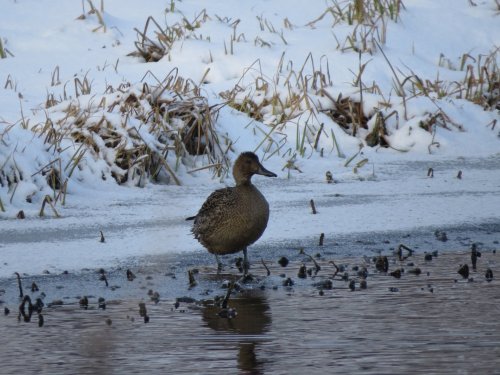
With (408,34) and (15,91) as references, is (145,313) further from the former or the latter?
(408,34)

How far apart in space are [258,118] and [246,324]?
19.3 ft

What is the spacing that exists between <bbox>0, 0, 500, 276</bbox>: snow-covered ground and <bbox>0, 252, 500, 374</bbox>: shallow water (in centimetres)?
111

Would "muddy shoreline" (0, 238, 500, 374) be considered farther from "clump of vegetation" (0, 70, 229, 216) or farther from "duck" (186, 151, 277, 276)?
"clump of vegetation" (0, 70, 229, 216)

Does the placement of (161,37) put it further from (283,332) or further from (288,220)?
(283,332)

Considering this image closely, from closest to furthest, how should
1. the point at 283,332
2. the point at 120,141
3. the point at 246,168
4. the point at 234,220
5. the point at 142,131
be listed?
the point at 283,332, the point at 234,220, the point at 246,168, the point at 120,141, the point at 142,131

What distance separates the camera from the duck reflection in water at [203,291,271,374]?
5.08 meters

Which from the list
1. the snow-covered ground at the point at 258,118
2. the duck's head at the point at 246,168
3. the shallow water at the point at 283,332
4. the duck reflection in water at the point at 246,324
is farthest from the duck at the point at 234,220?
the duck reflection in water at the point at 246,324

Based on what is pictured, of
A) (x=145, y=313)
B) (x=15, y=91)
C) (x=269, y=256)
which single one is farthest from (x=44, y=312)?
(x=15, y=91)

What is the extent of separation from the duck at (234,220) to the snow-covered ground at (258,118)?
0.40 m

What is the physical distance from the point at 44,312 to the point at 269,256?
186 centimetres

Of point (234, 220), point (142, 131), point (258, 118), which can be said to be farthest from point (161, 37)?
point (234, 220)

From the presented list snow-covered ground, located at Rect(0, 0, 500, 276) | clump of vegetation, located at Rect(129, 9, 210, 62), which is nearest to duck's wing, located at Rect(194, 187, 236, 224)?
snow-covered ground, located at Rect(0, 0, 500, 276)

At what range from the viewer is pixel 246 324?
5.78m

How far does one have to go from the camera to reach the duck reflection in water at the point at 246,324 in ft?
16.7
